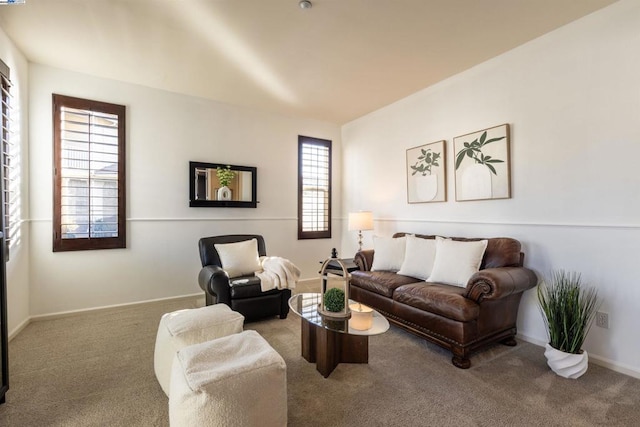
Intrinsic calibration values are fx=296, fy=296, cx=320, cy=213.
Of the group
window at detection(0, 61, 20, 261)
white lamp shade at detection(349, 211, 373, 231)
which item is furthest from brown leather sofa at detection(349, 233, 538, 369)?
window at detection(0, 61, 20, 261)

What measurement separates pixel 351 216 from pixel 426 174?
123cm

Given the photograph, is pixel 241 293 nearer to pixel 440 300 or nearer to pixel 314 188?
pixel 440 300

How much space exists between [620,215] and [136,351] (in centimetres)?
400

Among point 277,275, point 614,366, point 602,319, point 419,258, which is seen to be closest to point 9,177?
point 277,275

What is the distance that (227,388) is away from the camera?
133cm

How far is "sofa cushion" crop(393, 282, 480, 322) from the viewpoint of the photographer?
225 cm

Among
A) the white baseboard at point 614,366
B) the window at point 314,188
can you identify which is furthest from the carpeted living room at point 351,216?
the window at point 314,188

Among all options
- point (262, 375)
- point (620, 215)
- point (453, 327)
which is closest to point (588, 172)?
point (620, 215)

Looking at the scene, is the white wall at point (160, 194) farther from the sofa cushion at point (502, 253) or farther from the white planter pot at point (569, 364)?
the white planter pot at point (569, 364)

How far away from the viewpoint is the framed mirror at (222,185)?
158 inches

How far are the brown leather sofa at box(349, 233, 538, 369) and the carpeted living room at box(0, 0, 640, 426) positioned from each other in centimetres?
2

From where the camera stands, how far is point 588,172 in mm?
2404

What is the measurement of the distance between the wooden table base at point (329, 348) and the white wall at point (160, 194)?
235 centimetres

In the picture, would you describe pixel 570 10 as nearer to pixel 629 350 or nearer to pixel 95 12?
pixel 629 350
